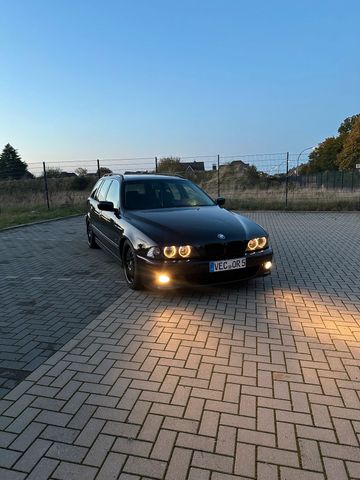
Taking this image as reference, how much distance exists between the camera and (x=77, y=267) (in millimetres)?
6699

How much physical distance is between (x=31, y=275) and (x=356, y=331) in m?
4.88

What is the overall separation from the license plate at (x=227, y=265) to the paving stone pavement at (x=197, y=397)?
401mm

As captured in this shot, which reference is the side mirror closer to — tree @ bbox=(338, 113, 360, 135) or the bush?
the bush

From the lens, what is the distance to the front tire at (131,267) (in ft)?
16.2

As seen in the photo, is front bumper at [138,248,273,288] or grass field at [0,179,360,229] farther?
grass field at [0,179,360,229]

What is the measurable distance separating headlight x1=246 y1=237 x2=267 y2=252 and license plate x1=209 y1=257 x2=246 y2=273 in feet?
0.66

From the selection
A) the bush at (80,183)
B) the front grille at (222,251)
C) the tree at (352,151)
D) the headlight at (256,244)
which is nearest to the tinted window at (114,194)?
the front grille at (222,251)

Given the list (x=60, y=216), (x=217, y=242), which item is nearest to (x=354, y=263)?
(x=217, y=242)

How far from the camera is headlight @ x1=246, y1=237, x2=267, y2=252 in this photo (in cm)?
484

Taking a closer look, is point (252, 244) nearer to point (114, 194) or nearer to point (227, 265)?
point (227, 265)

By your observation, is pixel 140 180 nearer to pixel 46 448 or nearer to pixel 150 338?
pixel 150 338

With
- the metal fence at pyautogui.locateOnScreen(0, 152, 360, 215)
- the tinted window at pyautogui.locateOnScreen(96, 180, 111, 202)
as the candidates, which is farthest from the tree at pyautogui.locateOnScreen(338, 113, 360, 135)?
the tinted window at pyautogui.locateOnScreen(96, 180, 111, 202)

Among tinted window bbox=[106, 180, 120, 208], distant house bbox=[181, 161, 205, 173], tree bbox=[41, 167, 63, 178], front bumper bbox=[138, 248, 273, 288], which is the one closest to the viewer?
front bumper bbox=[138, 248, 273, 288]

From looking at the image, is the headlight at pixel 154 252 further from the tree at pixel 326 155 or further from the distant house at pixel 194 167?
the tree at pixel 326 155
